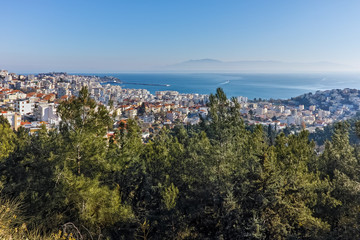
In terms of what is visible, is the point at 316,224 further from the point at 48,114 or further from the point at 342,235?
the point at 48,114

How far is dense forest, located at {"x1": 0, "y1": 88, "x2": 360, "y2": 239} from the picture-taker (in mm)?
4789

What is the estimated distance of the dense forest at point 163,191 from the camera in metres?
4.79

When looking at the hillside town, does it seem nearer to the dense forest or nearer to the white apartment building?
the white apartment building

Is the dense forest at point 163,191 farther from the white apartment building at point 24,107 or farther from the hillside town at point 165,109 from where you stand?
the white apartment building at point 24,107

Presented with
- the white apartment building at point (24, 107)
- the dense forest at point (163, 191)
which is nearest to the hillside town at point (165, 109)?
the white apartment building at point (24, 107)

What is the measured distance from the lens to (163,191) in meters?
5.71

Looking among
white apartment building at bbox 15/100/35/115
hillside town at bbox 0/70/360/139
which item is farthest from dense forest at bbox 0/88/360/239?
white apartment building at bbox 15/100/35/115

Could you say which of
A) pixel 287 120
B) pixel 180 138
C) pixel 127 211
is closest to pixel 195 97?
pixel 287 120

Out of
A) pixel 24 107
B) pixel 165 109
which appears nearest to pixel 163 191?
pixel 24 107

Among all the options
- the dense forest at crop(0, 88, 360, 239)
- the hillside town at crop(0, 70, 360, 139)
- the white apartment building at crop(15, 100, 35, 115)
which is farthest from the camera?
the white apartment building at crop(15, 100, 35, 115)

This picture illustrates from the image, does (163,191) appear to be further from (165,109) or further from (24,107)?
(165,109)

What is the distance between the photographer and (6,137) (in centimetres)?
953

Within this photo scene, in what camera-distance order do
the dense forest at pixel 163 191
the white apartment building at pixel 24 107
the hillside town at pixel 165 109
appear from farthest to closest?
the white apartment building at pixel 24 107, the hillside town at pixel 165 109, the dense forest at pixel 163 191

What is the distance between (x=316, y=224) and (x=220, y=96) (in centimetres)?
479
